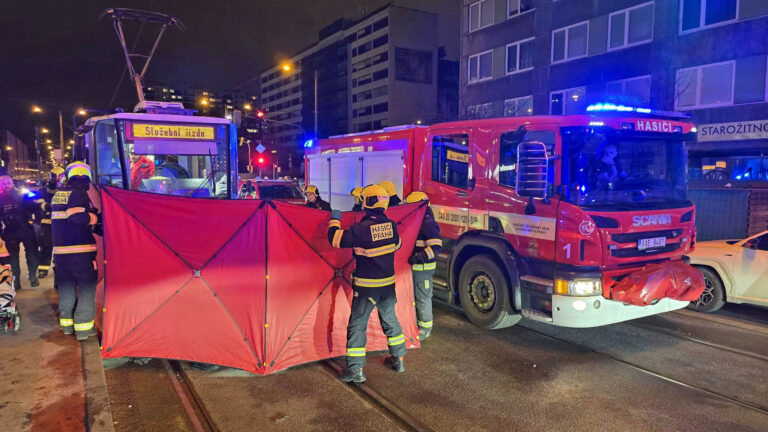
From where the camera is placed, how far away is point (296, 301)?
5008mm

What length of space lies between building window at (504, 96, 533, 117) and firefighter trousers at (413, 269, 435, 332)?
23180 mm

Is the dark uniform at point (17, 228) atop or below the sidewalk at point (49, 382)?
atop

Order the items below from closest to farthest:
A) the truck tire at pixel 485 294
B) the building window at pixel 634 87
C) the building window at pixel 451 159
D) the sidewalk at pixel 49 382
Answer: the sidewalk at pixel 49 382
the truck tire at pixel 485 294
the building window at pixel 451 159
the building window at pixel 634 87

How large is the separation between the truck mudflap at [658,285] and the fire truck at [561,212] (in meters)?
0.08

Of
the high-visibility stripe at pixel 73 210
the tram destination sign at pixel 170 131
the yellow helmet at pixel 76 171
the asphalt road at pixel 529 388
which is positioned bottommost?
the asphalt road at pixel 529 388

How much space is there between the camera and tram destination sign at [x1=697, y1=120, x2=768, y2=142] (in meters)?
18.2

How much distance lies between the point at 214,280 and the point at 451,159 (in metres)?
3.62

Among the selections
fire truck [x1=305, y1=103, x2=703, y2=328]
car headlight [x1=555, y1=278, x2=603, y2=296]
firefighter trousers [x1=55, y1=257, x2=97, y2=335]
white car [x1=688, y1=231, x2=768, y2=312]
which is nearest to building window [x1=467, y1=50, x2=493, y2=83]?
white car [x1=688, y1=231, x2=768, y2=312]

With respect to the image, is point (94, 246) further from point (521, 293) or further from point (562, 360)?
point (562, 360)

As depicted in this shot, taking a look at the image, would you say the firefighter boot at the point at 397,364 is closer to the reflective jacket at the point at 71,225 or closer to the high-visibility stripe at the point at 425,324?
the high-visibility stripe at the point at 425,324

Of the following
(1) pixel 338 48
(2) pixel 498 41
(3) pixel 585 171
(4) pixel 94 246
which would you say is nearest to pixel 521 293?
(3) pixel 585 171

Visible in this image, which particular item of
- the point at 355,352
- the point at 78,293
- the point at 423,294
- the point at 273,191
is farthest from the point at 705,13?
A: the point at 78,293

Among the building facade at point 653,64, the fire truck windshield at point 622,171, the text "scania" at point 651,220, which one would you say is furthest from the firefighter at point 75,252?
the building facade at point 653,64

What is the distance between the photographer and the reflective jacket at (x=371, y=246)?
15.4ft
